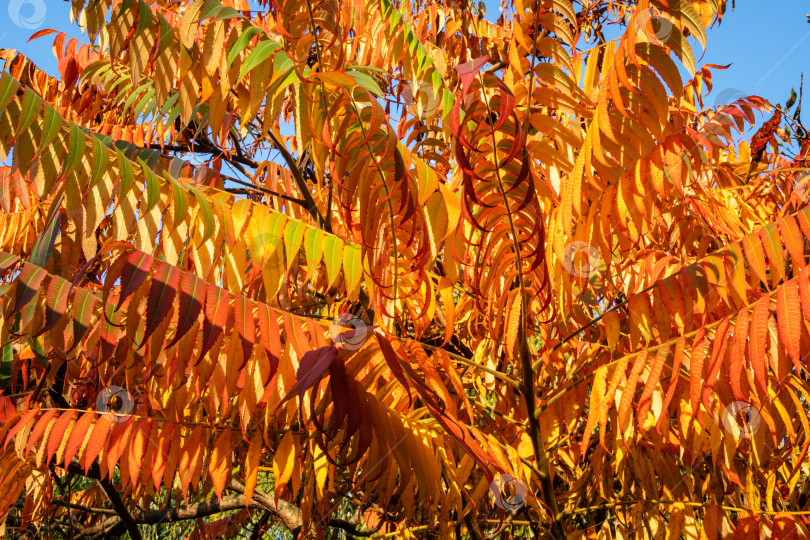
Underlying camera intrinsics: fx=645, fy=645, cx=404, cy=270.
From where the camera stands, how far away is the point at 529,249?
1880mm

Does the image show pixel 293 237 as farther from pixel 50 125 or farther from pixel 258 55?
pixel 50 125

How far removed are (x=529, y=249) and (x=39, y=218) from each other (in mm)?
2736

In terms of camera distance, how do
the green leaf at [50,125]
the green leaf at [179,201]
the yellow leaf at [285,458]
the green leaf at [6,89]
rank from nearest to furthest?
the green leaf at [6,89]
the green leaf at [50,125]
the green leaf at [179,201]
the yellow leaf at [285,458]

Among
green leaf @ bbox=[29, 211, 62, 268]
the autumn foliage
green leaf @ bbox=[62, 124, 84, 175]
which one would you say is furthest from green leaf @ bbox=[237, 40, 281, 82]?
green leaf @ bbox=[29, 211, 62, 268]

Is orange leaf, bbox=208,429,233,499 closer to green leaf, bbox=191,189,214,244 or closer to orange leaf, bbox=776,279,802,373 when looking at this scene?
green leaf, bbox=191,189,214,244

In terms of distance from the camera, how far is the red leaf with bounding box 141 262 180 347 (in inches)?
51.0

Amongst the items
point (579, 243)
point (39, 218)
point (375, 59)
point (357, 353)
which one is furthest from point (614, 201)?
point (39, 218)

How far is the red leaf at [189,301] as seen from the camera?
1.34m

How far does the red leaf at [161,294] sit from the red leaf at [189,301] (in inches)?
1.0

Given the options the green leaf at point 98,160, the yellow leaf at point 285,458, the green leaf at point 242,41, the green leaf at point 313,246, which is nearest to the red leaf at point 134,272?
the green leaf at point 98,160

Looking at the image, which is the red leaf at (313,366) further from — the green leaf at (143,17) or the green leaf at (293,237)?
the green leaf at (143,17)

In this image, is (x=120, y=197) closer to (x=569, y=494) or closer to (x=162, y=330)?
(x=162, y=330)

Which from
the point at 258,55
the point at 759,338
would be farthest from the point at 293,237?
the point at 759,338

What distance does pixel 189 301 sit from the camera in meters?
1.38
